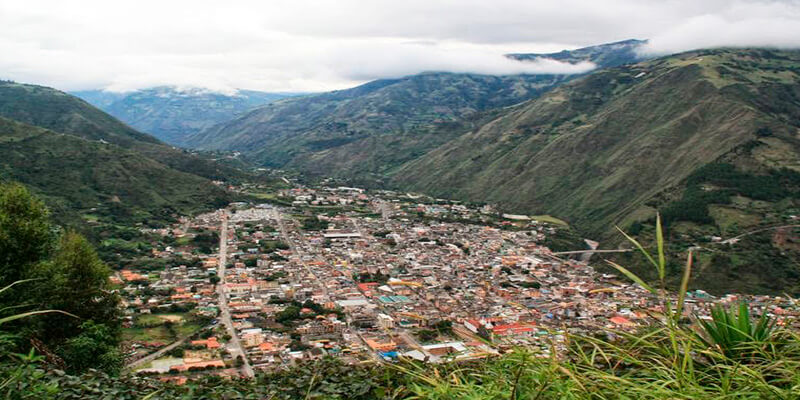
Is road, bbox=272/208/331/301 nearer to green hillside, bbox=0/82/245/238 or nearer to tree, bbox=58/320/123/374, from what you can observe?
green hillside, bbox=0/82/245/238

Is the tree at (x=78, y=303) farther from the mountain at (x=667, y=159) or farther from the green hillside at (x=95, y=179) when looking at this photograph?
the green hillside at (x=95, y=179)

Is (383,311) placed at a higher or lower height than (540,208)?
higher

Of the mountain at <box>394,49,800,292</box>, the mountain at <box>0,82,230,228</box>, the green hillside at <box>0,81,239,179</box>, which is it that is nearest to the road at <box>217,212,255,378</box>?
the mountain at <box>0,82,230,228</box>

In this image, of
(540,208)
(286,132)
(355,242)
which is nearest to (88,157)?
(355,242)

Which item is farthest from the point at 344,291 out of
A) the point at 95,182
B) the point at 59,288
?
the point at 95,182

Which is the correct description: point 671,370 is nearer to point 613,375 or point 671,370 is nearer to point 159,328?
point 613,375

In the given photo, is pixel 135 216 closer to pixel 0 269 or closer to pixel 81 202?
pixel 81 202

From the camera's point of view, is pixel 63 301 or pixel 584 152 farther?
pixel 584 152
